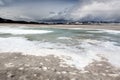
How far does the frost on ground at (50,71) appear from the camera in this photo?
6.00 meters

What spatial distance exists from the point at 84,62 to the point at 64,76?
7.82 feet

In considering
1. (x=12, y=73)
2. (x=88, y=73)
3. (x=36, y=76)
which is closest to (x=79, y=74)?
(x=88, y=73)

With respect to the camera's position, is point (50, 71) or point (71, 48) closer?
point (50, 71)

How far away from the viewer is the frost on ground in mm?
5996

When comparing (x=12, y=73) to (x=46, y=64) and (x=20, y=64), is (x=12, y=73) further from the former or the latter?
(x=46, y=64)

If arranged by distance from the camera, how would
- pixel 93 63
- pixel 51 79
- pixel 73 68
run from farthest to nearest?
pixel 93 63 < pixel 73 68 < pixel 51 79

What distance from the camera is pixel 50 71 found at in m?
6.57

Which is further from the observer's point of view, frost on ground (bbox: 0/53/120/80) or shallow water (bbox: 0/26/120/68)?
shallow water (bbox: 0/26/120/68)

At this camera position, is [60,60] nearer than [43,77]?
No

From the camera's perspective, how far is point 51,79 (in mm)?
5809

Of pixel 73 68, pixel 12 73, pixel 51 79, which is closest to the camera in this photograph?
pixel 51 79

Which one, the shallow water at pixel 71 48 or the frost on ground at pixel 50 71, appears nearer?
the frost on ground at pixel 50 71

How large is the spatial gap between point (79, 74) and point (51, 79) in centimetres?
126

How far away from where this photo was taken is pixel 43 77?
235 inches
